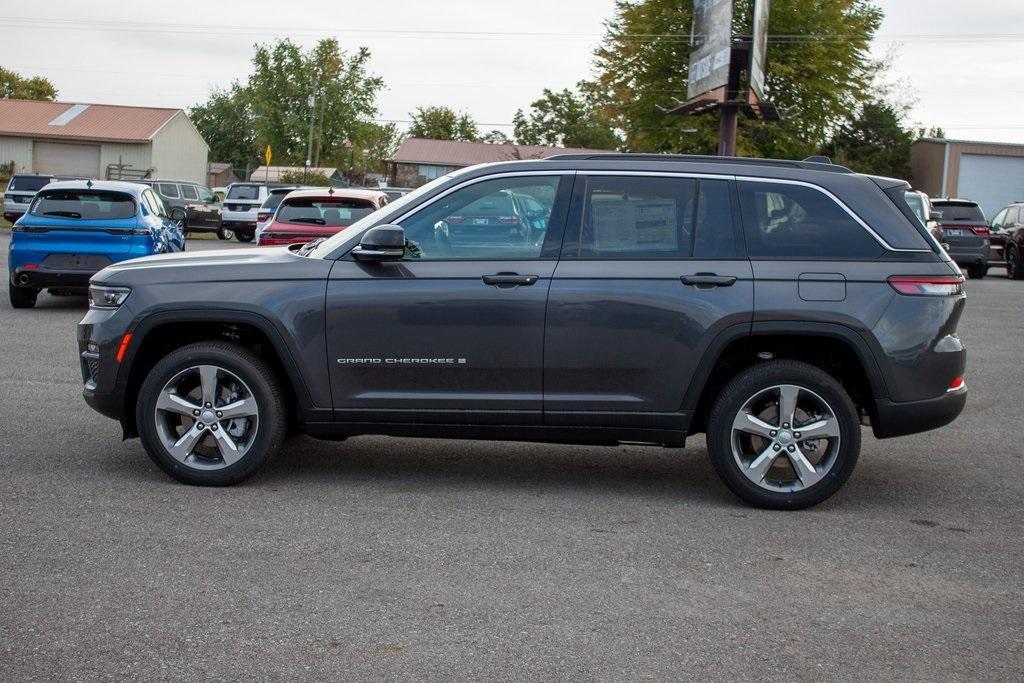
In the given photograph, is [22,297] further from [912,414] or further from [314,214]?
[912,414]

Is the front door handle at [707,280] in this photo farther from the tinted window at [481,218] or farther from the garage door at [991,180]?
the garage door at [991,180]

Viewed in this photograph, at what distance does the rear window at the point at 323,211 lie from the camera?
52.2 feet

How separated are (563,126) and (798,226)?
115487 millimetres

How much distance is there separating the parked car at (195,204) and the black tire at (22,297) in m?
16.6

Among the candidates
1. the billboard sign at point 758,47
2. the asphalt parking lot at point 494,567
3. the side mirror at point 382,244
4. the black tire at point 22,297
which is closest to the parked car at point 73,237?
the black tire at point 22,297

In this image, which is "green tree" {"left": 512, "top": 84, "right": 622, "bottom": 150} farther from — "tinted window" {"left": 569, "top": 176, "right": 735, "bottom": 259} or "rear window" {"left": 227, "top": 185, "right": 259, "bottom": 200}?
"tinted window" {"left": 569, "top": 176, "right": 735, "bottom": 259}

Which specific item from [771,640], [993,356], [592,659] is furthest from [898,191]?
[993,356]

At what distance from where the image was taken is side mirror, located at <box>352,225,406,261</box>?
21.0ft

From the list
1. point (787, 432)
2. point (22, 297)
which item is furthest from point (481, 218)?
point (22, 297)

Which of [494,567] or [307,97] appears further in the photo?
[307,97]

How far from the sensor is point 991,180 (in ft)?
188

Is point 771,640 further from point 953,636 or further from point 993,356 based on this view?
point 993,356

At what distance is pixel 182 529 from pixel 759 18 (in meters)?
30.8

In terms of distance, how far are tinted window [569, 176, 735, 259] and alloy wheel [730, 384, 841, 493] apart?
0.88 m
